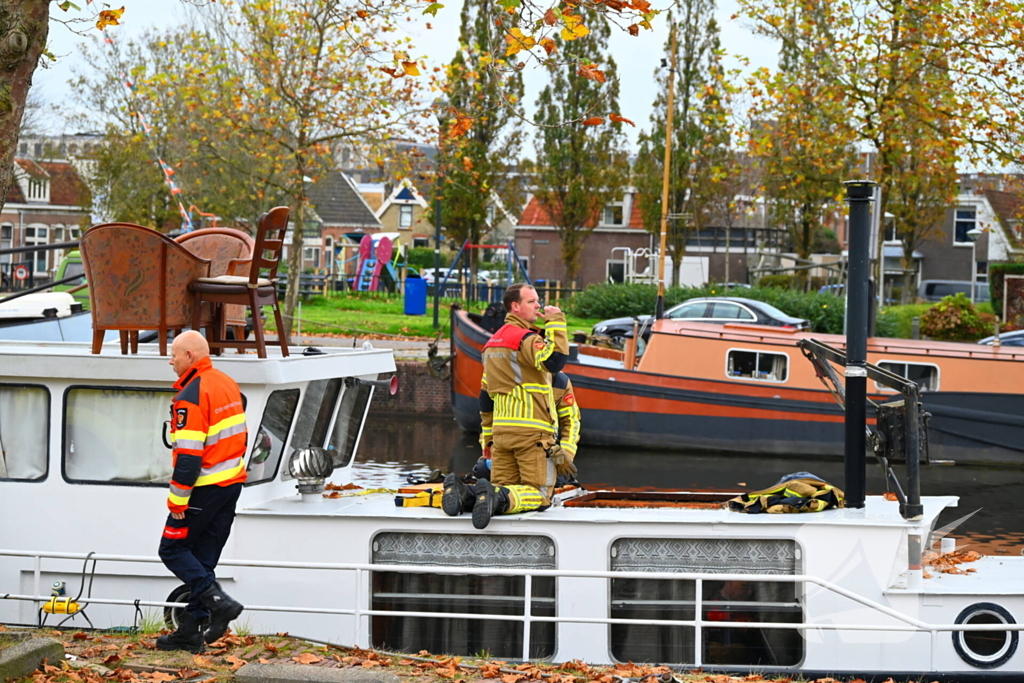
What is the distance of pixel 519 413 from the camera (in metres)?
7.39

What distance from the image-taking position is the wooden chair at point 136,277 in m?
7.49

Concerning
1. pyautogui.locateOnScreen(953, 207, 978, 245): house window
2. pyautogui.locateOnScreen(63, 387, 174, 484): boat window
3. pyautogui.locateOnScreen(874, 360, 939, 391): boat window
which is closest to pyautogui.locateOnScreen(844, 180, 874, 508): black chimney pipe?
pyautogui.locateOnScreen(63, 387, 174, 484): boat window

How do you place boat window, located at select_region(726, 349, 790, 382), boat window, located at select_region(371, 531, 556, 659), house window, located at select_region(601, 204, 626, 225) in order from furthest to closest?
house window, located at select_region(601, 204, 626, 225)
boat window, located at select_region(726, 349, 790, 382)
boat window, located at select_region(371, 531, 556, 659)

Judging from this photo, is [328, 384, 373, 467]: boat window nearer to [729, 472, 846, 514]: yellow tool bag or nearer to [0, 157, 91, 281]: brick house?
[729, 472, 846, 514]: yellow tool bag

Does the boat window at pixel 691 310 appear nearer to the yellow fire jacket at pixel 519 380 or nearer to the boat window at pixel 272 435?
the boat window at pixel 272 435

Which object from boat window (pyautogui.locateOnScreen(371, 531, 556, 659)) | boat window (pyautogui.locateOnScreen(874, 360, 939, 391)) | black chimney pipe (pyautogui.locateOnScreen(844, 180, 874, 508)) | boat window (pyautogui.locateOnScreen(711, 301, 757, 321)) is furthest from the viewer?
boat window (pyautogui.locateOnScreen(711, 301, 757, 321))

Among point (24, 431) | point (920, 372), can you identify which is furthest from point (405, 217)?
point (24, 431)

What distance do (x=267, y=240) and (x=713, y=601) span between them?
12.4 feet

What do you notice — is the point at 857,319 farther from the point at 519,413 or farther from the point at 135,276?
the point at 135,276

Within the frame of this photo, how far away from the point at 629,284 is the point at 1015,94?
1834 centimetres

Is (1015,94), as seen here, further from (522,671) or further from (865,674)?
(522,671)

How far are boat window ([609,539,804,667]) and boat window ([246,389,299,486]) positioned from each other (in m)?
2.40

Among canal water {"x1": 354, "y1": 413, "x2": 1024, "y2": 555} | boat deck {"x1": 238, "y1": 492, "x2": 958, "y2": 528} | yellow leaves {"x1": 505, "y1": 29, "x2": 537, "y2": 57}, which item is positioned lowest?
canal water {"x1": 354, "y1": 413, "x2": 1024, "y2": 555}

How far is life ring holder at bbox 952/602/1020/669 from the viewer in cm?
739
